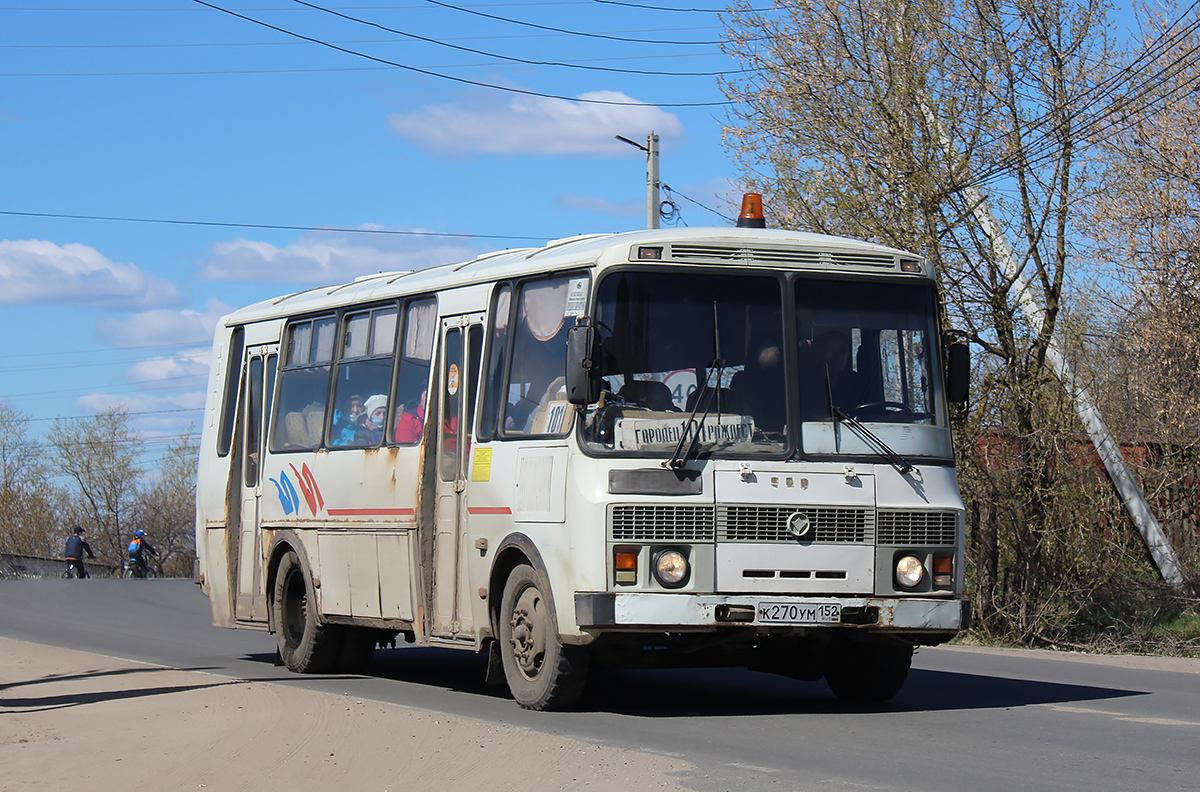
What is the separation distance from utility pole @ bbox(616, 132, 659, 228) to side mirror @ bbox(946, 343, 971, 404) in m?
20.3

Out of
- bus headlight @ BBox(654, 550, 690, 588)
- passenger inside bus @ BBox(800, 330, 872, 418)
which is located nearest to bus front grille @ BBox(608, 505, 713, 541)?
bus headlight @ BBox(654, 550, 690, 588)

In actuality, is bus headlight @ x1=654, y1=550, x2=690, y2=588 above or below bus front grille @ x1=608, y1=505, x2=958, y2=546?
below

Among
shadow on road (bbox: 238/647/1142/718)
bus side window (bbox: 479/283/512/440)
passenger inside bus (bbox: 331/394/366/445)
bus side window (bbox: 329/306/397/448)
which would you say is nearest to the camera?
shadow on road (bbox: 238/647/1142/718)

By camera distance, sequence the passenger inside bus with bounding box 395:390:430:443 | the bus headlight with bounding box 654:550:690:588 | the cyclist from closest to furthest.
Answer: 1. the bus headlight with bounding box 654:550:690:588
2. the passenger inside bus with bounding box 395:390:430:443
3. the cyclist

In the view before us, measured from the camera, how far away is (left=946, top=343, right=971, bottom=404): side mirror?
35.2 ft

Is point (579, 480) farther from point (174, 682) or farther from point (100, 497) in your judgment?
point (100, 497)

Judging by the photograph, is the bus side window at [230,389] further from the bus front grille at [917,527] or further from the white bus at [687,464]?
the bus front grille at [917,527]

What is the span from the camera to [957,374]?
35.3ft

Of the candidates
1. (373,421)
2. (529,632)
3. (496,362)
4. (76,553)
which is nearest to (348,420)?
(373,421)

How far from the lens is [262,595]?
1486 centimetres

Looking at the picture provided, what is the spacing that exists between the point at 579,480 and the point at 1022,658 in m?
8.20

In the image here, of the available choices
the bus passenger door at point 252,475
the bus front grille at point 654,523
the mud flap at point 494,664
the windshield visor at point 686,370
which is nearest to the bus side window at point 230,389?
the bus passenger door at point 252,475

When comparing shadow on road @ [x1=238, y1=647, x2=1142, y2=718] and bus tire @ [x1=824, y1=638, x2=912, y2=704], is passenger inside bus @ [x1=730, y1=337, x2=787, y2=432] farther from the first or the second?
shadow on road @ [x1=238, y1=647, x2=1142, y2=718]

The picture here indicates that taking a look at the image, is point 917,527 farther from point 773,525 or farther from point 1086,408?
point 1086,408
